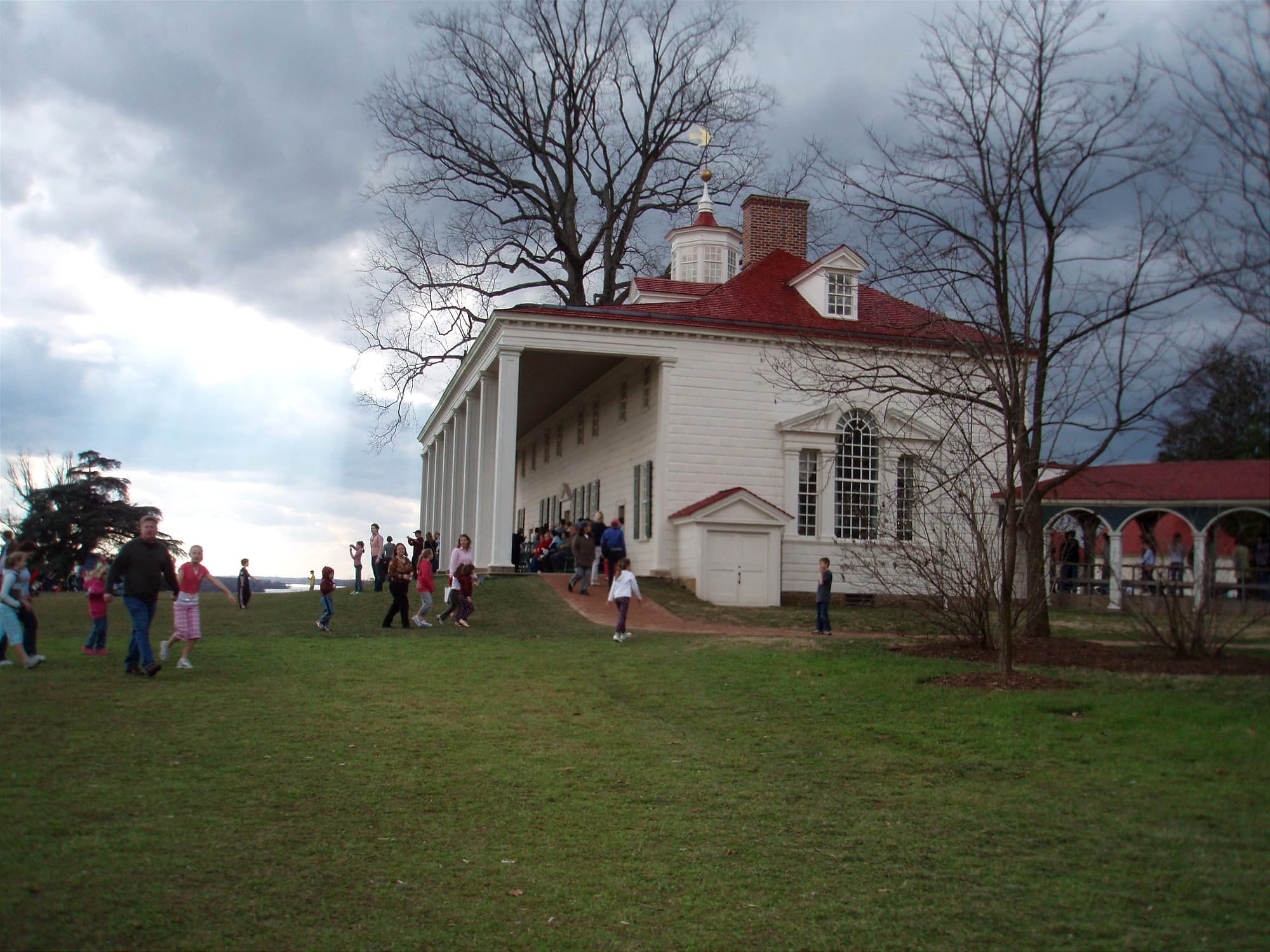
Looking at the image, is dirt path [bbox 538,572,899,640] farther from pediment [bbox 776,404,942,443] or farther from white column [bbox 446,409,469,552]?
white column [bbox 446,409,469,552]

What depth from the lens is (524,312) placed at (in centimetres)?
2944

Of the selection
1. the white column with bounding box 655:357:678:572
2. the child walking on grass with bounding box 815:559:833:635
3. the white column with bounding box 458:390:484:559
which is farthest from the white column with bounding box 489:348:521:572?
the child walking on grass with bounding box 815:559:833:635

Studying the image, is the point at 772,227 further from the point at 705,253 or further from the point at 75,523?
A: the point at 75,523

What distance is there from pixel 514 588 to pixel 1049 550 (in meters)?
13.0

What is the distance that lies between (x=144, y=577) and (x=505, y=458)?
15.7 m

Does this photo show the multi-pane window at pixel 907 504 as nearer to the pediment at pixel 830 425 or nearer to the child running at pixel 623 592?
the pediment at pixel 830 425

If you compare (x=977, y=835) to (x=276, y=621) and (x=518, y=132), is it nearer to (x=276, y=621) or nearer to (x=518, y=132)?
(x=276, y=621)

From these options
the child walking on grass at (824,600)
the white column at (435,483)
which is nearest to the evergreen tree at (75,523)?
the white column at (435,483)

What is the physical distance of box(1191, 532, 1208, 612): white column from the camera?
12702 mm

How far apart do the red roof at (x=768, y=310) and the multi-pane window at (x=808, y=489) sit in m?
3.45

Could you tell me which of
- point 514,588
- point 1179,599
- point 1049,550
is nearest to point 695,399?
point 514,588

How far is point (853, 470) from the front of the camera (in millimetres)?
30219

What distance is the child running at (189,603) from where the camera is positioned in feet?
48.0

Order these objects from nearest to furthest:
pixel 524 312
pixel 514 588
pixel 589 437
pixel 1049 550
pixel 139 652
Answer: pixel 139 652
pixel 1049 550
pixel 514 588
pixel 524 312
pixel 589 437
